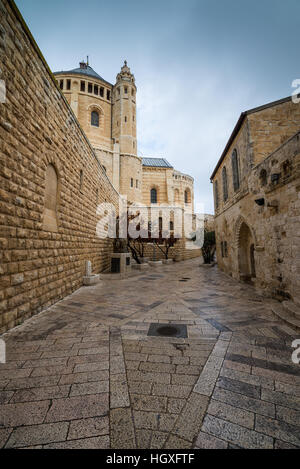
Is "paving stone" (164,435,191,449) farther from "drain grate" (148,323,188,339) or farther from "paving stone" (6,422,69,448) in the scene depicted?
"drain grate" (148,323,188,339)

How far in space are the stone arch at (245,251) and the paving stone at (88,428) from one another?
8.53 m

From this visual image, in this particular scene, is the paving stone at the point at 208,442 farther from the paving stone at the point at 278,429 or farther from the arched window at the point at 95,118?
the arched window at the point at 95,118

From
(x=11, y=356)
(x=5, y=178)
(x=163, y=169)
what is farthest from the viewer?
(x=163, y=169)

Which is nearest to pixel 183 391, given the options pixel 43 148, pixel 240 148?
pixel 43 148

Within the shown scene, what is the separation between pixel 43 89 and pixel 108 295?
543 centimetres

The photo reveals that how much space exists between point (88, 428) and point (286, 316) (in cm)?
405

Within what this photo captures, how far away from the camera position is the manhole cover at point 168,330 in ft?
10.3

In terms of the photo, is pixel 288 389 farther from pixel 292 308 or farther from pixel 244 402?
pixel 292 308

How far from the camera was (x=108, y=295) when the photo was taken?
230 inches

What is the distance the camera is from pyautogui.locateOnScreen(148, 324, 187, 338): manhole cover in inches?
124

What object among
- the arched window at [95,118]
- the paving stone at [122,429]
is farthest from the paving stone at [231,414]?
the arched window at [95,118]

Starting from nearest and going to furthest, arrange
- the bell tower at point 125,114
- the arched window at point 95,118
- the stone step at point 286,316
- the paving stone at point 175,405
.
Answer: the paving stone at point 175,405 → the stone step at point 286,316 → the bell tower at point 125,114 → the arched window at point 95,118

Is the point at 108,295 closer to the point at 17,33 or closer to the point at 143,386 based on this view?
the point at 143,386

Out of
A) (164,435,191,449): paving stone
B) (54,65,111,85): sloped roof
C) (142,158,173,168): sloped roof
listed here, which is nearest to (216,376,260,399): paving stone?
(164,435,191,449): paving stone
